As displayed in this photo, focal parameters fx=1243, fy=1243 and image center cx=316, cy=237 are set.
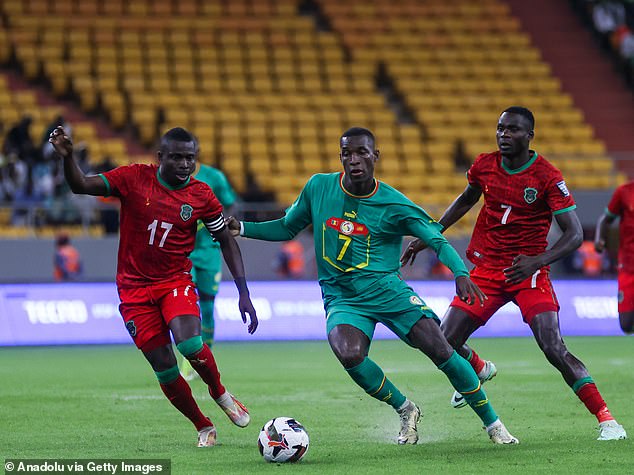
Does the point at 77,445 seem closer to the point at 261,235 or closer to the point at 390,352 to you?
the point at 261,235

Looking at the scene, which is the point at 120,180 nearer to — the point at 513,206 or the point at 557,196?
the point at 513,206

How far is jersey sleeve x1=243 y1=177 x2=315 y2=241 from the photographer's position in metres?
8.67

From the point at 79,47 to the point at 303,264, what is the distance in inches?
352

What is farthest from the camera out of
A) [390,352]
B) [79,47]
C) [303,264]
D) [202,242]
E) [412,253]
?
[79,47]

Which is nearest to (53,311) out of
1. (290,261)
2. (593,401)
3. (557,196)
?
(290,261)

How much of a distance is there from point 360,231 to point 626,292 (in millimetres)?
5852

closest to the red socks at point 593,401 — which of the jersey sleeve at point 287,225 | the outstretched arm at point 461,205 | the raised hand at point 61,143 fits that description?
the outstretched arm at point 461,205

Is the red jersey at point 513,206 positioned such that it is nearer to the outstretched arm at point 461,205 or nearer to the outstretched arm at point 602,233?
the outstretched arm at point 461,205

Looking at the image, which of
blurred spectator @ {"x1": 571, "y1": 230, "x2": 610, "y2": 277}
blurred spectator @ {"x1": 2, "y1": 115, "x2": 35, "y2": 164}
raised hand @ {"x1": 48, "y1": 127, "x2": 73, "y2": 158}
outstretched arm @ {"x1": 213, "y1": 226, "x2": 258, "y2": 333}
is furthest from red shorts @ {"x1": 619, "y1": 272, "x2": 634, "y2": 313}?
blurred spectator @ {"x1": 2, "y1": 115, "x2": 35, "y2": 164}

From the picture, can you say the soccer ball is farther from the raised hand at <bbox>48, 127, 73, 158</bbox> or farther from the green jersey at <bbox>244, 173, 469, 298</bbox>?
the raised hand at <bbox>48, 127, 73, 158</bbox>

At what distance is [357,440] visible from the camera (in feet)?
28.9

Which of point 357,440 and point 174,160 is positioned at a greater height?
point 174,160

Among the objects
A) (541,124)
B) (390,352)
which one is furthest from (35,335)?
(541,124)

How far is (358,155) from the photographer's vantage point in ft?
27.0
